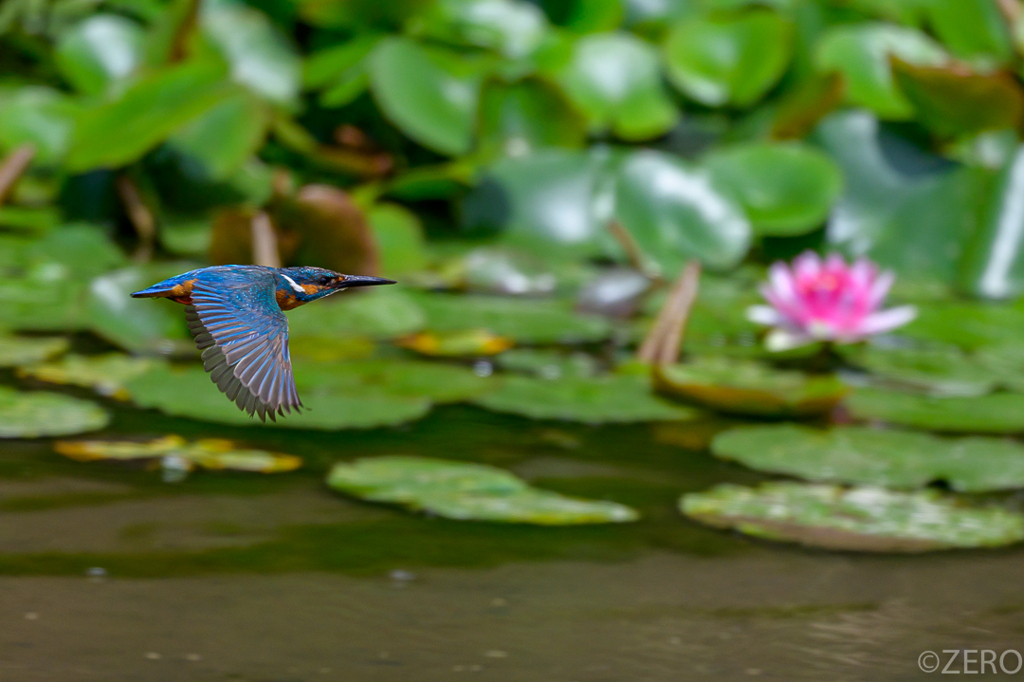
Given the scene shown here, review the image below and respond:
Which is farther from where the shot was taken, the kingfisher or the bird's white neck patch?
the bird's white neck patch

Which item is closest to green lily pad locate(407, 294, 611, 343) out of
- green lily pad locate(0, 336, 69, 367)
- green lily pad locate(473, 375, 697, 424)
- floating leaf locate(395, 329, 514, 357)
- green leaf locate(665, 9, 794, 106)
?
floating leaf locate(395, 329, 514, 357)

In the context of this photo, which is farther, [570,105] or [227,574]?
[570,105]

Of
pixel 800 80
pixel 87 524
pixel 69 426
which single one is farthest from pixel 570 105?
pixel 87 524

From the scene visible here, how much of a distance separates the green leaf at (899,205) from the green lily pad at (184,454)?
2.67 meters

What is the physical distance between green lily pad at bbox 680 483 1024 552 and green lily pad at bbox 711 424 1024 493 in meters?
0.08

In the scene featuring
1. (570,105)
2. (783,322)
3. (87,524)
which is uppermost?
(570,105)

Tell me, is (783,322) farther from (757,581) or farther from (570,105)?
(570,105)

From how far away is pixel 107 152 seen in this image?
3953 mm

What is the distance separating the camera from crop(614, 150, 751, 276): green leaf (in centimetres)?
432

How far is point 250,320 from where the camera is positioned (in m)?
1.21

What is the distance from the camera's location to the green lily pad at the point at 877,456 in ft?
8.83

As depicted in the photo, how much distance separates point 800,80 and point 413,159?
A: 1720 millimetres

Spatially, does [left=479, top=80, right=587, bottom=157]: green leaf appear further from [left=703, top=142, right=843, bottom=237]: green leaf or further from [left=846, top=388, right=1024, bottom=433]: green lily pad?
[left=846, top=388, right=1024, bottom=433]: green lily pad

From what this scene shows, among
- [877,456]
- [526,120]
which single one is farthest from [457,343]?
[526,120]
